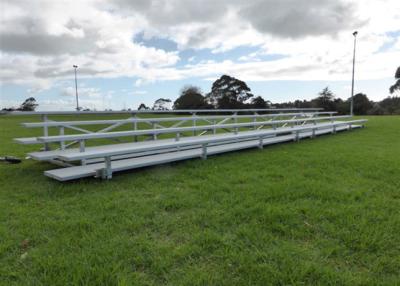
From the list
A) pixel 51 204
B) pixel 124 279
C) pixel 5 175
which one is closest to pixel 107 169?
pixel 51 204

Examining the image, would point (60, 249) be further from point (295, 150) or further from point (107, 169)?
point (295, 150)

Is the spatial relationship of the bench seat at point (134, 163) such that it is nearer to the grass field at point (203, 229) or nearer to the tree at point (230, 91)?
the grass field at point (203, 229)

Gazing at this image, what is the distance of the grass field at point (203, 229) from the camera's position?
1755 mm

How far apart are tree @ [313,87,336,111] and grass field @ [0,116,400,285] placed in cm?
4544

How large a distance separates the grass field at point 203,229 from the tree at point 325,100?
45.4 metres

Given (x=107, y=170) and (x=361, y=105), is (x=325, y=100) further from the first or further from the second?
(x=107, y=170)

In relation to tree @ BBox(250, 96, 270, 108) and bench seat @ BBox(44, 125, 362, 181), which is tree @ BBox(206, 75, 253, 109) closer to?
tree @ BBox(250, 96, 270, 108)

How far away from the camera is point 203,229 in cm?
232

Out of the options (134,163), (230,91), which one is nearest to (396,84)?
(230,91)

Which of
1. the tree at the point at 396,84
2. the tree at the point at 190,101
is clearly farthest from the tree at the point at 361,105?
the tree at the point at 190,101

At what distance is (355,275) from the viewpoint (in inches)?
68.3

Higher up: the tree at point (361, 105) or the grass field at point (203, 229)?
the tree at point (361, 105)

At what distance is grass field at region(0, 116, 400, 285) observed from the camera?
1755 mm

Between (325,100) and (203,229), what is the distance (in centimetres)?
5090
